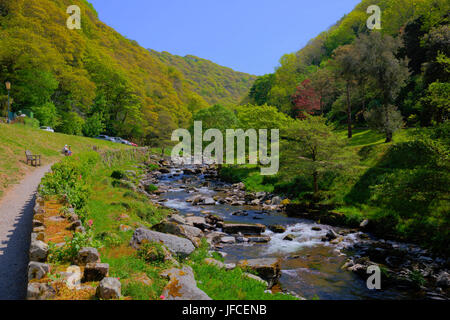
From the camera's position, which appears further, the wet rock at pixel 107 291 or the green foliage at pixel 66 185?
the green foliage at pixel 66 185

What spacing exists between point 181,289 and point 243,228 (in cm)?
1173

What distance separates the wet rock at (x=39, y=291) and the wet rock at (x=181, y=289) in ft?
7.55

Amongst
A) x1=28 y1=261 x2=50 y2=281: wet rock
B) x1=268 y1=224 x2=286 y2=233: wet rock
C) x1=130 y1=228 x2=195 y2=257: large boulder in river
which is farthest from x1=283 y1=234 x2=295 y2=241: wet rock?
x1=28 y1=261 x2=50 y2=281: wet rock

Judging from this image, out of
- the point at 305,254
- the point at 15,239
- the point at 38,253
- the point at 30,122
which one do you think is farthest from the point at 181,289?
the point at 30,122

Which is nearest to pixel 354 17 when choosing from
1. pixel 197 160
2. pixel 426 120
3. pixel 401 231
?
pixel 197 160

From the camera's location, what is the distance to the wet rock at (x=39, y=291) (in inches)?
196

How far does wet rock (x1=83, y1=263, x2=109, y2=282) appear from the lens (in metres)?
6.00

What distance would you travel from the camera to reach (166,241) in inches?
406

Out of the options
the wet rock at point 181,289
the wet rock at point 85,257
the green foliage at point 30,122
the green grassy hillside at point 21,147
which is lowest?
the wet rock at point 181,289

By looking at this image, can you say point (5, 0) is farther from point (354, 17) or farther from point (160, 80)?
point (354, 17)

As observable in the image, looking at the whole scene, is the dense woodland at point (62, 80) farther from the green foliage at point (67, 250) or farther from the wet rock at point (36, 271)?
the wet rock at point (36, 271)

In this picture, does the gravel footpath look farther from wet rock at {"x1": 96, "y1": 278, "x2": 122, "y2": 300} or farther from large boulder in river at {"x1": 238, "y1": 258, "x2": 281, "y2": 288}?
large boulder in river at {"x1": 238, "y1": 258, "x2": 281, "y2": 288}

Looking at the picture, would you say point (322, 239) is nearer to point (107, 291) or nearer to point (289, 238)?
point (289, 238)
